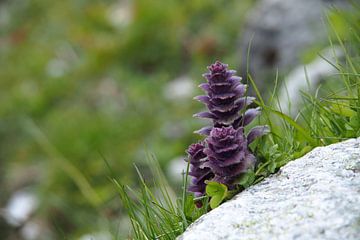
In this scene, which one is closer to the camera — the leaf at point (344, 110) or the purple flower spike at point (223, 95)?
the purple flower spike at point (223, 95)

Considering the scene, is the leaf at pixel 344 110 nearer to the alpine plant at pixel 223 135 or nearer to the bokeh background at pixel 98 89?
the alpine plant at pixel 223 135

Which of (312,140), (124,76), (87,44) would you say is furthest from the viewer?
(87,44)

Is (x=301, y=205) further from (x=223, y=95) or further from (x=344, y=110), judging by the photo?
(x=344, y=110)

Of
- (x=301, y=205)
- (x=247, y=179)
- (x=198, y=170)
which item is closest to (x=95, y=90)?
(x=198, y=170)

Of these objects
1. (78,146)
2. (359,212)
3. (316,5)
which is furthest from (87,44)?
(359,212)

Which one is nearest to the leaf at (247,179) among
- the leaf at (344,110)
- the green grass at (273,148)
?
the green grass at (273,148)

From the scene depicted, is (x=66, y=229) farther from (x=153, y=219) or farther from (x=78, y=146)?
(x=153, y=219)
